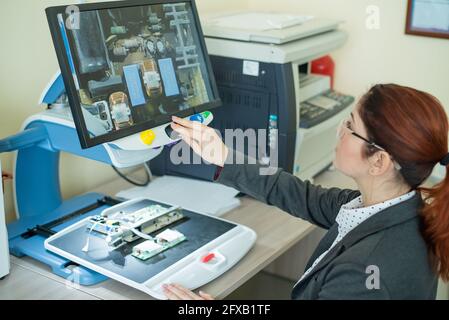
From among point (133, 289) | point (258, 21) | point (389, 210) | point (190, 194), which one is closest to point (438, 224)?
point (389, 210)

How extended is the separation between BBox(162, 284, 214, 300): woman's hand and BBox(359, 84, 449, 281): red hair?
0.50 metres

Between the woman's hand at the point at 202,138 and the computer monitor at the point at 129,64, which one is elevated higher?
the computer monitor at the point at 129,64

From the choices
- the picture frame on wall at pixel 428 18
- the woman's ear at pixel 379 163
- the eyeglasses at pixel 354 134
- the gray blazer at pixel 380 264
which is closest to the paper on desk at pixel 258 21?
the picture frame on wall at pixel 428 18

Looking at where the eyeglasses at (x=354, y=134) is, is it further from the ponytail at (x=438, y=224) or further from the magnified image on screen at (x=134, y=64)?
the magnified image on screen at (x=134, y=64)

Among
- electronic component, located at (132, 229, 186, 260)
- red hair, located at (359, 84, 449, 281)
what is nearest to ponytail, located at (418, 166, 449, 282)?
red hair, located at (359, 84, 449, 281)

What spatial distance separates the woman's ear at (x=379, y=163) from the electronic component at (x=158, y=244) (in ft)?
1.72

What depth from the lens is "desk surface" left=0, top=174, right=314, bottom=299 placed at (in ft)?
4.25

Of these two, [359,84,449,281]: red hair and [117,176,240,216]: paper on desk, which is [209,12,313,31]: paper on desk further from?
[359,84,449,281]: red hair

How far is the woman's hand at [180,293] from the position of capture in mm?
1219

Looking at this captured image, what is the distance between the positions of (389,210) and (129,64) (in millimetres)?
702
